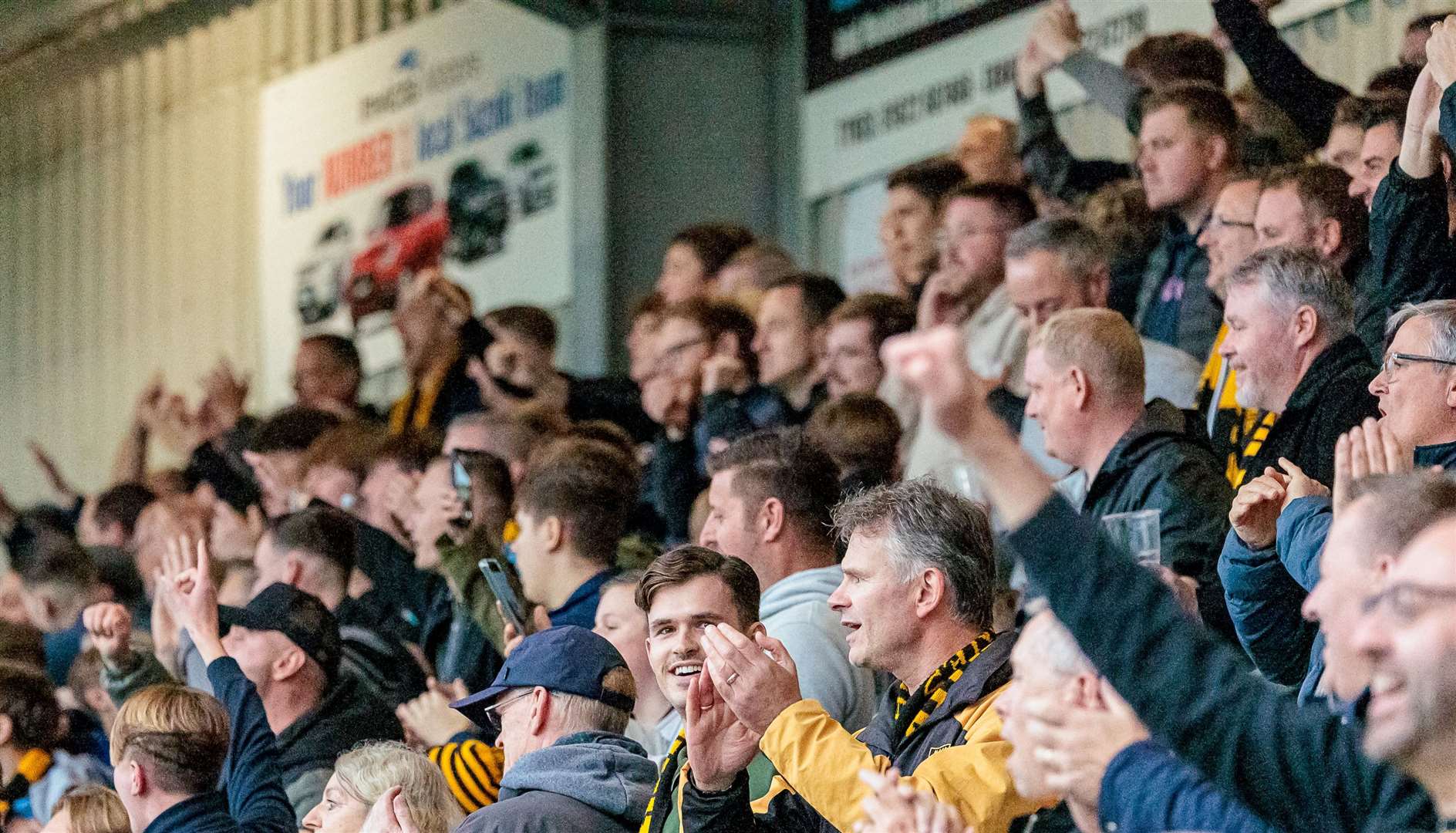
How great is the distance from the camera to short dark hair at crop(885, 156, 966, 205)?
24.7ft

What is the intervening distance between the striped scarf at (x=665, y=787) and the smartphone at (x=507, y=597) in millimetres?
1204

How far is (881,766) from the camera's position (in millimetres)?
3707

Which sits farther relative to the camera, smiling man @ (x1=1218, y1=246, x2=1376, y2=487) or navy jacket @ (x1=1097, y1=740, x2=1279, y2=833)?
smiling man @ (x1=1218, y1=246, x2=1376, y2=487)

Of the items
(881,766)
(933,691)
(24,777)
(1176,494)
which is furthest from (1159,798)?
(24,777)

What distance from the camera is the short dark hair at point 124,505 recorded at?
29.1 ft

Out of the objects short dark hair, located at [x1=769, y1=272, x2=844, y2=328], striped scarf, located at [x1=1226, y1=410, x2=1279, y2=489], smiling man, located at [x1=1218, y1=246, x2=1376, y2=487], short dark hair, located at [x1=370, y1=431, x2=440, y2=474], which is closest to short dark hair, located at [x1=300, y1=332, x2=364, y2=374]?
short dark hair, located at [x1=370, y1=431, x2=440, y2=474]

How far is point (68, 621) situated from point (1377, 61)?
4893mm

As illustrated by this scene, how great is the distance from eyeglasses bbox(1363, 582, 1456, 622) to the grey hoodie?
7.01 ft

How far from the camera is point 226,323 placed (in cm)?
1272

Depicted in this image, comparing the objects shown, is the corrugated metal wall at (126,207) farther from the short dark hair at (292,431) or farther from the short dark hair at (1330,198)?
the short dark hair at (1330,198)

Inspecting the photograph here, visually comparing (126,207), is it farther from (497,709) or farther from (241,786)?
(497,709)

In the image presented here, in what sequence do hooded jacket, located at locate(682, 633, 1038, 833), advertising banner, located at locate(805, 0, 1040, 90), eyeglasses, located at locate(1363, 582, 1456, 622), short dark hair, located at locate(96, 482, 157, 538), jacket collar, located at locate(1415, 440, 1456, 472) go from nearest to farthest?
eyeglasses, located at locate(1363, 582, 1456, 622) < hooded jacket, located at locate(682, 633, 1038, 833) < jacket collar, located at locate(1415, 440, 1456, 472) < short dark hair, located at locate(96, 482, 157, 538) < advertising banner, located at locate(805, 0, 1040, 90)

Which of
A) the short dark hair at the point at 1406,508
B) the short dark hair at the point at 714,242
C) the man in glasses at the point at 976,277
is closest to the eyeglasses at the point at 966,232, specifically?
the man in glasses at the point at 976,277

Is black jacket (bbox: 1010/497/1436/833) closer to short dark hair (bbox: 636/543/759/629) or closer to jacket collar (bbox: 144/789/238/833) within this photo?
short dark hair (bbox: 636/543/759/629)
